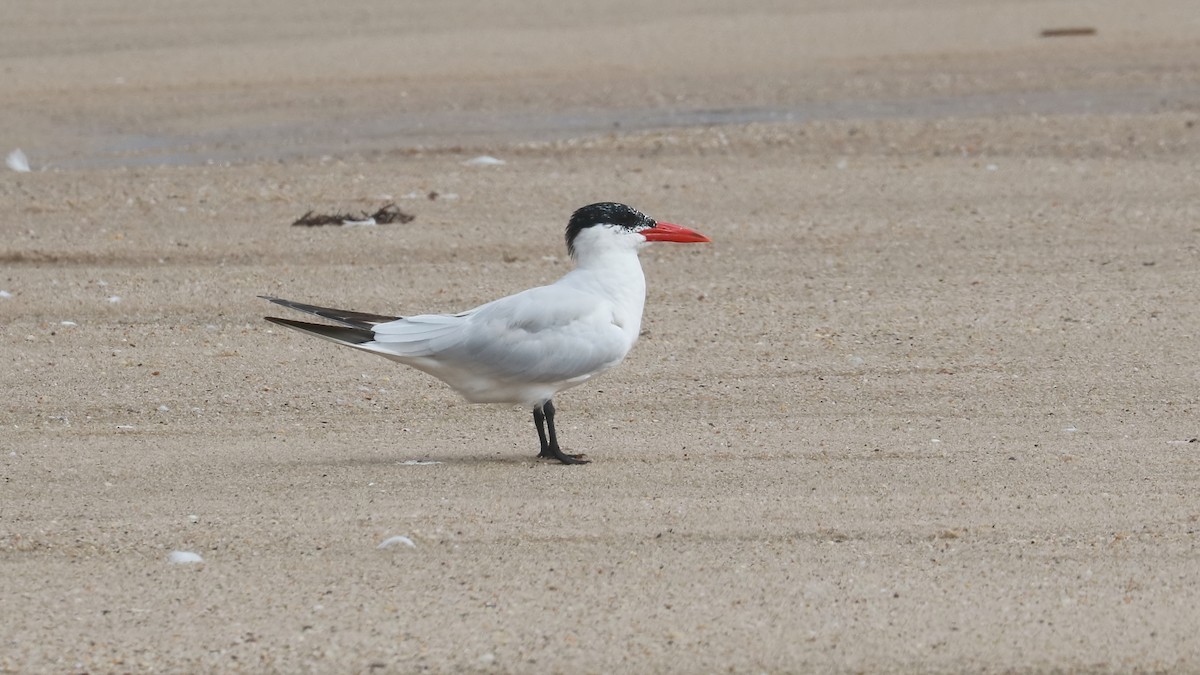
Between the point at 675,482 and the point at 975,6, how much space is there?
674 inches

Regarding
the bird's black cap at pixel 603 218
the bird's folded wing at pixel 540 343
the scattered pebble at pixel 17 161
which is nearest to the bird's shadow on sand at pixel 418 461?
the bird's folded wing at pixel 540 343

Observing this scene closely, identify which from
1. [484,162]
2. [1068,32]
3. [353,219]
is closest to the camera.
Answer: [353,219]

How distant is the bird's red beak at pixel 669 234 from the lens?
22.7 ft

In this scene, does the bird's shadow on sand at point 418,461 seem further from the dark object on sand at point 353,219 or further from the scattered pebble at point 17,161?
the scattered pebble at point 17,161

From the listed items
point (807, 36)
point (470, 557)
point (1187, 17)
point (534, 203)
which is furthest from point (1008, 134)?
point (470, 557)

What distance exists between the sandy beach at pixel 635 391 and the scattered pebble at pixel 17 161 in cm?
20

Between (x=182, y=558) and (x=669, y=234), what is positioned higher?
(x=669, y=234)

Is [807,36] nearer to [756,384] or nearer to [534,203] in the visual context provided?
[534,203]

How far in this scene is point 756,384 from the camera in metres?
7.89

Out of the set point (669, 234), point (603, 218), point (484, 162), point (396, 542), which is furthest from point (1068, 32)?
point (396, 542)

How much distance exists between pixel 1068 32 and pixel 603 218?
14539mm

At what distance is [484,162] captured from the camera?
1339 centimetres

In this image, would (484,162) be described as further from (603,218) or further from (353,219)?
(603,218)

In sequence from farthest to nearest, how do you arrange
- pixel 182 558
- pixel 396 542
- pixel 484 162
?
pixel 484 162
pixel 396 542
pixel 182 558
